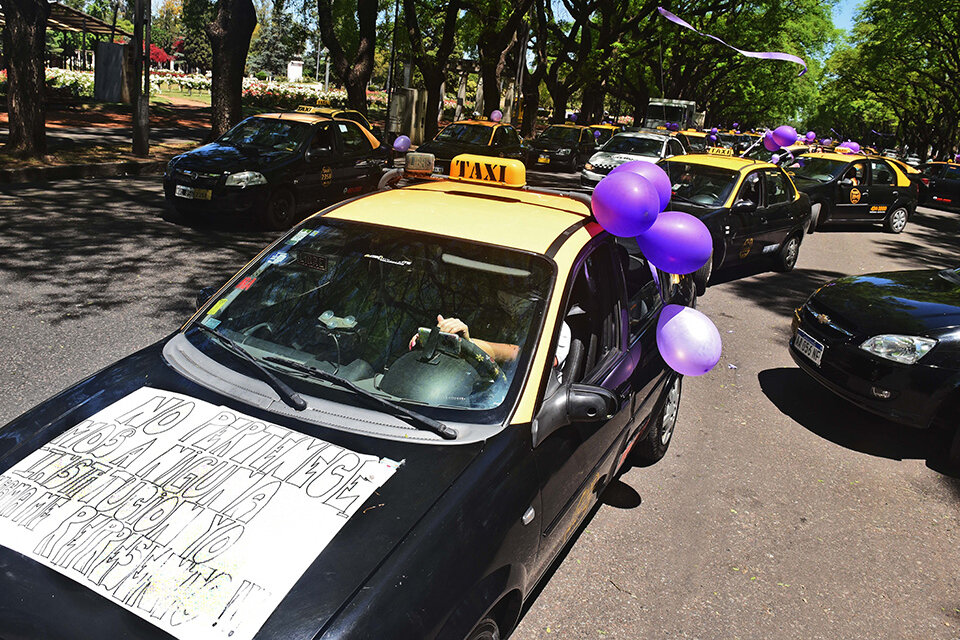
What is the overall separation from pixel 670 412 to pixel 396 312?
8.30 ft

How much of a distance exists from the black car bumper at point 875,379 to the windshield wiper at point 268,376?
4.49m

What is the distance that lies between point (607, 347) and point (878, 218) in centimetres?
1549

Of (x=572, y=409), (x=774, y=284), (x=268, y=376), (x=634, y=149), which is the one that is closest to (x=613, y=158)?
(x=634, y=149)

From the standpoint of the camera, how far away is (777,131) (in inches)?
476

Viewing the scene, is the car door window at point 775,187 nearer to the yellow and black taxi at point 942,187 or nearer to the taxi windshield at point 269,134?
the taxi windshield at point 269,134

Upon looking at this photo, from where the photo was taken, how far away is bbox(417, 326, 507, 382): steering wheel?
285cm

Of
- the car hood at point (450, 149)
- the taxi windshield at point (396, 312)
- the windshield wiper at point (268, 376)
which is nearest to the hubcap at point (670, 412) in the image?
the taxi windshield at point (396, 312)

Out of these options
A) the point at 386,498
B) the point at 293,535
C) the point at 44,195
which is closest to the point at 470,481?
the point at 386,498

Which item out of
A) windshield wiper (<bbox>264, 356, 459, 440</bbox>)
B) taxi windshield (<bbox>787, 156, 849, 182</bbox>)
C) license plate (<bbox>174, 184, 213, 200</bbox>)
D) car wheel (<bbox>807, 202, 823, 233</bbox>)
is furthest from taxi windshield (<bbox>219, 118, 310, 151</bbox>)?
car wheel (<bbox>807, 202, 823, 233</bbox>)

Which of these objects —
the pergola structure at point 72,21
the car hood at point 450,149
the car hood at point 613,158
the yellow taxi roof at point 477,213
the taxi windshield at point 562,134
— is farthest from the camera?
the pergola structure at point 72,21

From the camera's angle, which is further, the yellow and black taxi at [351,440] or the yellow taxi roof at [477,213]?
the yellow taxi roof at [477,213]

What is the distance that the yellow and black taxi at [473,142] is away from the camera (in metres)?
17.8

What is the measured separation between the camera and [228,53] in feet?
49.9

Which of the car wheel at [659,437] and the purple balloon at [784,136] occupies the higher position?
the purple balloon at [784,136]
